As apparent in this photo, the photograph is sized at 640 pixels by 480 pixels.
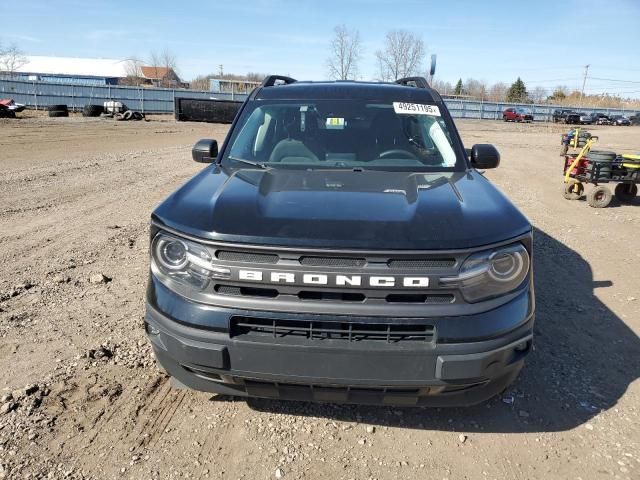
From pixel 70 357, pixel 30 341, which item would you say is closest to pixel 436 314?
pixel 70 357

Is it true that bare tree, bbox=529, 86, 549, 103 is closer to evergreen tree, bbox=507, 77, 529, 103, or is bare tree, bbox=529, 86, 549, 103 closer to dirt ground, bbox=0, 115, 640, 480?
evergreen tree, bbox=507, 77, 529, 103

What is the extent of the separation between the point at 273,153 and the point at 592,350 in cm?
277

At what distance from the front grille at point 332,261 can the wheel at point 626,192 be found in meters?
9.67

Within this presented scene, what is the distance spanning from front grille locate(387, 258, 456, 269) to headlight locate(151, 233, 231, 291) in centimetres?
75

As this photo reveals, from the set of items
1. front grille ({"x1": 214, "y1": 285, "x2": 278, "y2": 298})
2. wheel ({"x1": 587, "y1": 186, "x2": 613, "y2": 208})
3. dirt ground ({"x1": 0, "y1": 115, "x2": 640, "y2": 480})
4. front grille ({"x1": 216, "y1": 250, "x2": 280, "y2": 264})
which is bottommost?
dirt ground ({"x1": 0, "y1": 115, "x2": 640, "y2": 480})

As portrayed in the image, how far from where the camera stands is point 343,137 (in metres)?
3.76

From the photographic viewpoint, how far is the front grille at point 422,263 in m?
2.25

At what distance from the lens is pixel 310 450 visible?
8.70 feet

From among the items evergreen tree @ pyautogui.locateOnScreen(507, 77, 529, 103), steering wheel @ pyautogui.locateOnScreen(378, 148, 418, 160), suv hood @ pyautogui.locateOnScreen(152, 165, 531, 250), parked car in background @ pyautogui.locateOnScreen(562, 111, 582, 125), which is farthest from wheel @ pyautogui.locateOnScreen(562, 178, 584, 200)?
evergreen tree @ pyautogui.locateOnScreen(507, 77, 529, 103)

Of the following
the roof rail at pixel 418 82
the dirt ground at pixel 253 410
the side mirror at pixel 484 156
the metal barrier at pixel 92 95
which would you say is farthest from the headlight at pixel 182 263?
the metal barrier at pixel 92 95

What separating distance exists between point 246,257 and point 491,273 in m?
1.12

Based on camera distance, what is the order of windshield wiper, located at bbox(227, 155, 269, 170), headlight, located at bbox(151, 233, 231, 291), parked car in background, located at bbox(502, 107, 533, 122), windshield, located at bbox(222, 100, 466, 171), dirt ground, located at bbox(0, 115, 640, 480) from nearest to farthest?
headlight, located at bbox(151, 233, 231, 291)
dirt ground, located at bbox(0, 115, 640, 480)
windshield wiper, located at bbox(227, 155, 269, 170)
windshield, located at bbox(222, 100, 466, 171)
parked car in background, located at bbox(502, 107, 533, 122)

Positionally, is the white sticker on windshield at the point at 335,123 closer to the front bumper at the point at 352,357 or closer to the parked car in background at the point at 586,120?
the front bumper at the point at 352,357

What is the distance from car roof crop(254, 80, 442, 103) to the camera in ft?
13.1
